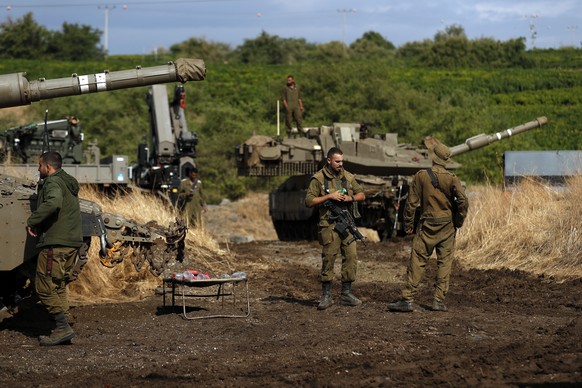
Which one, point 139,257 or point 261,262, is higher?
point 139,257

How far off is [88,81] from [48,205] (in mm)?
2390

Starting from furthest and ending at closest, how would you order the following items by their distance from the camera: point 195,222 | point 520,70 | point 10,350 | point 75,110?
1. point 520,70
2. point 75,110
3. point 195,222
4. point 10,350

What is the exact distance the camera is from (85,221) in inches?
439

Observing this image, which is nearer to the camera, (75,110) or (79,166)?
(79,166)

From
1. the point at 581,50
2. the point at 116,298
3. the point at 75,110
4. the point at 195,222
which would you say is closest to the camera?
the point at 116,298

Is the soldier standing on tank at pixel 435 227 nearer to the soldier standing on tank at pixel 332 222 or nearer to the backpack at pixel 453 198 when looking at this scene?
the backpack at pixel 453 198

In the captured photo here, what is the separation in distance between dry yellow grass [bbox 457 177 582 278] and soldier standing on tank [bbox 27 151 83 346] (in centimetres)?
715

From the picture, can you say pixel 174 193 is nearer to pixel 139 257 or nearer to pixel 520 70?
pixel 139 257

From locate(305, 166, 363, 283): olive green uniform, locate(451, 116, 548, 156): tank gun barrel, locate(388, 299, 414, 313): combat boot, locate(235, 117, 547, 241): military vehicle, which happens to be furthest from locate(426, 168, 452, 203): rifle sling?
locate(451, 116, 548, 156): tank gun barrel

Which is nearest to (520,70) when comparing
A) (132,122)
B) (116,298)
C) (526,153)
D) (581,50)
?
(581,50)

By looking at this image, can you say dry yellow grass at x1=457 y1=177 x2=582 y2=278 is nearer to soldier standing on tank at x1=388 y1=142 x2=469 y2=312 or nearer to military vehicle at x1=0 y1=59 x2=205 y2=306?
soldier standing on tank at x1=388 y1=142 x2=469 y2=312

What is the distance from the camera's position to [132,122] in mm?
40219

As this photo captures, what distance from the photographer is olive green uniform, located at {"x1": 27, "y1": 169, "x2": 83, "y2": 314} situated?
33.3 ft

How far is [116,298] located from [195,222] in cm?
672
